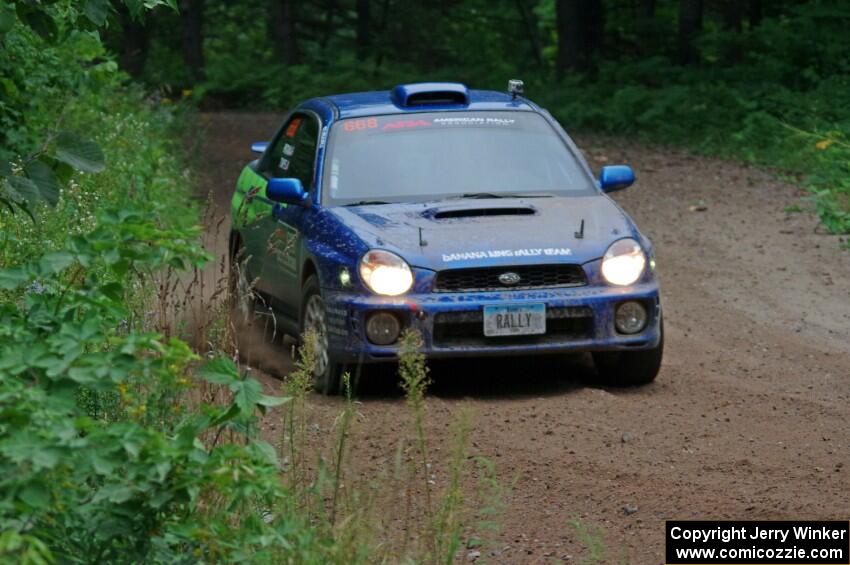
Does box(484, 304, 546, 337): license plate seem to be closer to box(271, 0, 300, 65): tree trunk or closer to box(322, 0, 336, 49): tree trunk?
box(271, 0, 300, 65): tree trunk

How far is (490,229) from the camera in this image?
9.25 metres

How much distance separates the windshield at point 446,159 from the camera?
9984 mm

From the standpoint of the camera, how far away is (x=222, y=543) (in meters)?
4.70

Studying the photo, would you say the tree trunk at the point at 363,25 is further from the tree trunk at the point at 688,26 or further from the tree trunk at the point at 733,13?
the tree trunk at the point at 688,26

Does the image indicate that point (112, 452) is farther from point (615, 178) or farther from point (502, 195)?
point (615, 178)

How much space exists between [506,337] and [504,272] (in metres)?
0.36

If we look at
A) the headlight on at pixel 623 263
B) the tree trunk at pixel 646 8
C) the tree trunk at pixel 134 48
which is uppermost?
the headlight on at pixel 623 263

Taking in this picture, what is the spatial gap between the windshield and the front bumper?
1078mm

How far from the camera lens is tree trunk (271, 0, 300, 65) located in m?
40.0

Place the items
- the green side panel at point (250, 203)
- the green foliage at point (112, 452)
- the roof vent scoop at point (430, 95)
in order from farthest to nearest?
the green side panel at point (250, 203) < the roof vent scoop at point (430, 95) < the green foliage at point (112, 452)

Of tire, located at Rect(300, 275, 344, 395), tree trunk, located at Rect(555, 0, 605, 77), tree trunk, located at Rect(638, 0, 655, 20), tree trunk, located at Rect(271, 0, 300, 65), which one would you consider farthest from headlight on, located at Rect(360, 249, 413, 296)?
tree trunk, located at Rect(271, 0, 300, 65)

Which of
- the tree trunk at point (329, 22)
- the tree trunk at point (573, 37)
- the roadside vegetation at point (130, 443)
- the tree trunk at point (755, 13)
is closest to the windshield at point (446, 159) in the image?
the roadside vegetation at point (130, 443)

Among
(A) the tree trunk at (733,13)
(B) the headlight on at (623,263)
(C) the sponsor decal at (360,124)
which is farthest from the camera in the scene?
(A) the tree trunk at (733,13)

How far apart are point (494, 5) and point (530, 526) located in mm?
39168
